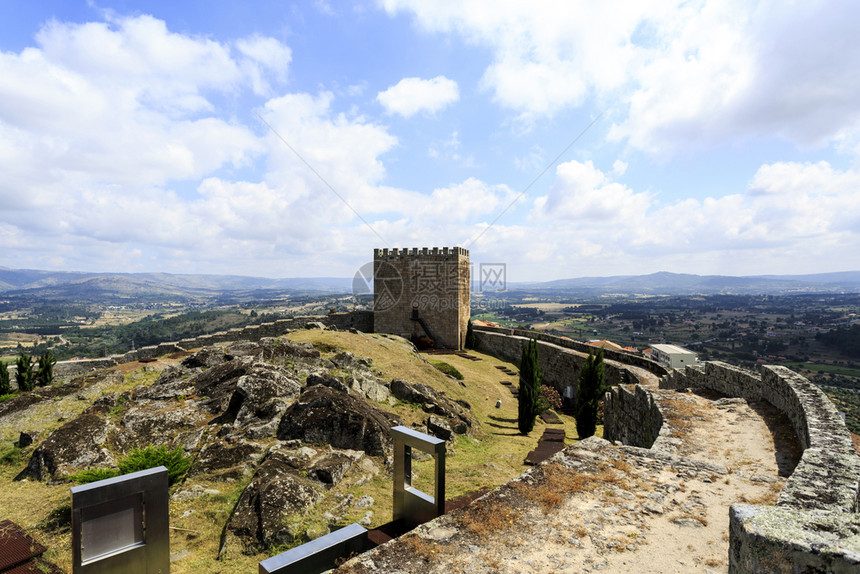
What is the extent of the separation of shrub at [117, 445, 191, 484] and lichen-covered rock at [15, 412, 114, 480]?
1.59m

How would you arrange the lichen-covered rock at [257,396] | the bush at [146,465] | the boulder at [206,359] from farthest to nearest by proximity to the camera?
the boulder at [206,359] < the lichen-covered rock at [257,396] < the bush at [146,465]

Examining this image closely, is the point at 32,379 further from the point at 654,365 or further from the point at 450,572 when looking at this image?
the point at 654,365

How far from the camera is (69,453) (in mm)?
8891

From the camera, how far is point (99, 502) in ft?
15.6

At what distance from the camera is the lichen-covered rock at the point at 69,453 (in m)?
8.66

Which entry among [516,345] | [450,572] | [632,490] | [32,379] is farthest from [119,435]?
[516,345]

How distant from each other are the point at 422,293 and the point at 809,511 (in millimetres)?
28196

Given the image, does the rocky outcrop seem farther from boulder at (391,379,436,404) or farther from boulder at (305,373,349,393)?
boulder at (305,373,349,393)

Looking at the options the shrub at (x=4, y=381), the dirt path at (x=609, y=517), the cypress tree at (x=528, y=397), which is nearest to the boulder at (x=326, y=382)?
the dirt path at (x=609, y=517)

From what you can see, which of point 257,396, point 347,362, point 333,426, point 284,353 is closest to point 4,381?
point 284,353

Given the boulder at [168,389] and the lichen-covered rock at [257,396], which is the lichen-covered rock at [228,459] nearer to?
the lichen-covered rock at [257,396]

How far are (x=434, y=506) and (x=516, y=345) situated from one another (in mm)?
25495

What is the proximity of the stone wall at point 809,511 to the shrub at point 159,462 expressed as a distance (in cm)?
882

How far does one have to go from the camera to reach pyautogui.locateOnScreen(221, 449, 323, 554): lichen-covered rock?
6.42 metres
